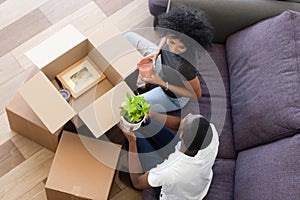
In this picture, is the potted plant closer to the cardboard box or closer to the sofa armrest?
the cardboard box

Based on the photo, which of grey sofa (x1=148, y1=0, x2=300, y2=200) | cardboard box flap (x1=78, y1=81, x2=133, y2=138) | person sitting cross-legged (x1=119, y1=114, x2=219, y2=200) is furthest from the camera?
cardboard box flap (x1=78, y1=81, x2=133, y2=138)

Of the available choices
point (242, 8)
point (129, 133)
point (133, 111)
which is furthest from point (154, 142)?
point (242, 8)

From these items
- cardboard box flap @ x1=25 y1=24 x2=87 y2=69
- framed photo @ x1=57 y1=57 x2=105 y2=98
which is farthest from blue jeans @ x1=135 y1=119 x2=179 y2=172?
cardboard box flap @ x1=25 y1=24 x2=87 y2=69

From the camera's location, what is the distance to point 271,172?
75.0 inches

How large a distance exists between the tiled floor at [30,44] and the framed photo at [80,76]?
0.24 meters

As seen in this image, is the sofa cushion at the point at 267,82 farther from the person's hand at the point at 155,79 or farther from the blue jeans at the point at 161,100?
the person's hand at the point at 155,79

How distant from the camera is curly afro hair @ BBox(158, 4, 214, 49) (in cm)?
200

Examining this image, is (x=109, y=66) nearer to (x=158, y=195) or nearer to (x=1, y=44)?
(x=158, y=195)

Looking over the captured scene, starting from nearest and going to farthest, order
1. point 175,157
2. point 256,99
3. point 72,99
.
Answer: point 175,157
point 256,99
point 72,99

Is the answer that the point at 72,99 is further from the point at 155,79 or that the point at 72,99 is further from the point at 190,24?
the point at 190,24

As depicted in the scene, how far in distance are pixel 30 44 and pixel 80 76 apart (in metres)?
0.52

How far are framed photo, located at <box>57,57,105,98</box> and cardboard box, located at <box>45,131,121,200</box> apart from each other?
0.69ft

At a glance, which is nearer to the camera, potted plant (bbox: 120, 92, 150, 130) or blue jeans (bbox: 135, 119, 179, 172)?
potted plant (bbox: 120, 92, 150, 130)

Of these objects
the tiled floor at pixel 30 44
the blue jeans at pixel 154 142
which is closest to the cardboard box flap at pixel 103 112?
the blue jeans at pixel 154 142
